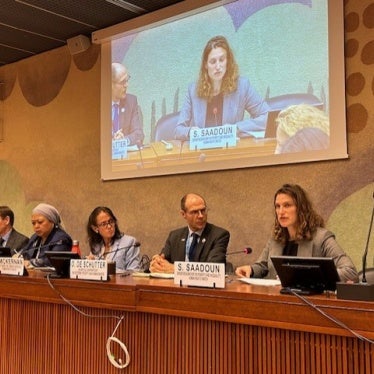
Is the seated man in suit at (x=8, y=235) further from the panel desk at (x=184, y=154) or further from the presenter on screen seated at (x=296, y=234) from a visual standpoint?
the presenter on screen seated at (x=296, y=234)

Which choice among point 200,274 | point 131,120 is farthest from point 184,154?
point 200,274

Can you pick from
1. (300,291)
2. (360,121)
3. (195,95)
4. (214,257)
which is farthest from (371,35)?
(300,291)

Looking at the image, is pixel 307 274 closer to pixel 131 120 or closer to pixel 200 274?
pixel 200 274

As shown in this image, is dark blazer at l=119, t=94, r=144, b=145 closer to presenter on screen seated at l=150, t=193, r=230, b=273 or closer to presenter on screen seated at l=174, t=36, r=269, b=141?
presenter on screen seated at l=174, t=36, r=269, b=141

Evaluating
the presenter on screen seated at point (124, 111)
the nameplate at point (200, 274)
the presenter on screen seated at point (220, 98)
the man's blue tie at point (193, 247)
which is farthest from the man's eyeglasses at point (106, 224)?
the nameplate at point (200, 274)

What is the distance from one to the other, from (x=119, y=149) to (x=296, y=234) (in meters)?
2.59

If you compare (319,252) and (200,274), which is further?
(319,252)

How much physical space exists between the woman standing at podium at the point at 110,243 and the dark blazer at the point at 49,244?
183mm

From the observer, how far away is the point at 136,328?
2143 mm

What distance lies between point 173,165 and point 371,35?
1.82 m

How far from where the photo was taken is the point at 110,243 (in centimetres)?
371

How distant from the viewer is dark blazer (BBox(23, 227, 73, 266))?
367 cm

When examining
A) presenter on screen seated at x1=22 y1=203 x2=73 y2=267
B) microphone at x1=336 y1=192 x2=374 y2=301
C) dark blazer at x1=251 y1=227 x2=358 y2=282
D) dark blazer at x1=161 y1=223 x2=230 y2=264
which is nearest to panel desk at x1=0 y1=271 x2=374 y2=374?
microphone at x1=336 y1=192 x2=374 y2=301

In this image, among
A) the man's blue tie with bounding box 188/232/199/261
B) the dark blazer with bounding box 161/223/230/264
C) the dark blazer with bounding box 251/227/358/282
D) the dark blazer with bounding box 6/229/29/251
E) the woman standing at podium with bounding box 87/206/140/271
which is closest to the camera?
the dark blazer with bounding box 251/227/358/282
